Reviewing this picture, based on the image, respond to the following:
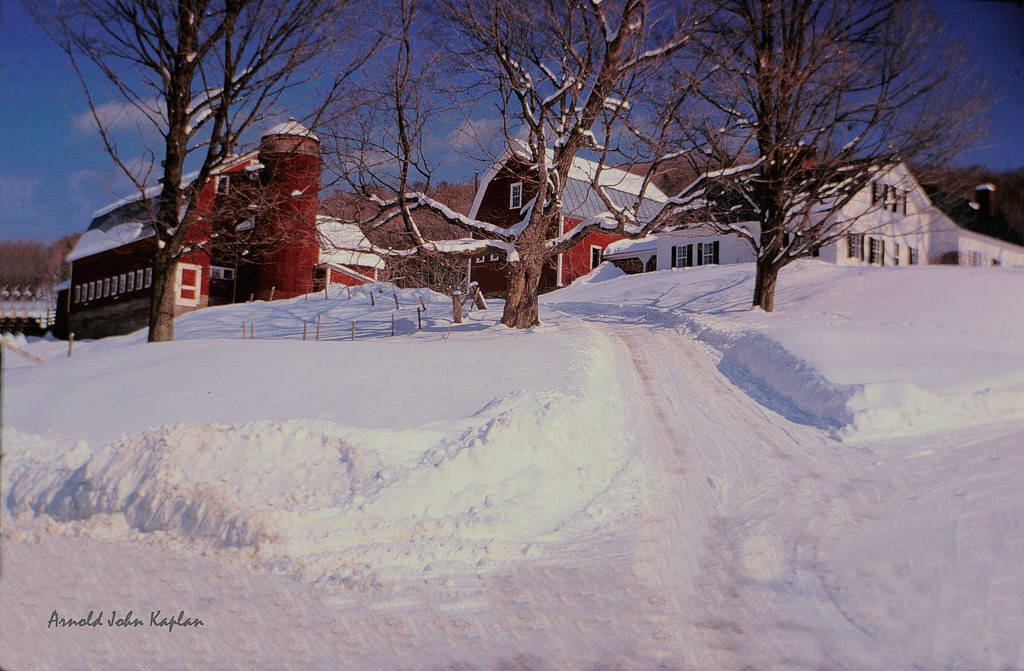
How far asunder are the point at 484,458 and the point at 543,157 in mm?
10319

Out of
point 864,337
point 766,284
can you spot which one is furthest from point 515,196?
point 864,337

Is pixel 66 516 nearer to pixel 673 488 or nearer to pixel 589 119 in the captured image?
pixel 673 488

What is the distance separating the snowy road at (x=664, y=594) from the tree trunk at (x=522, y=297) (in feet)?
32.6

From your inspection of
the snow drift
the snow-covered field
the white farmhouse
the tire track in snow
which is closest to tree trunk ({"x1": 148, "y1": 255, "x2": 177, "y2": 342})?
the snow-covered field

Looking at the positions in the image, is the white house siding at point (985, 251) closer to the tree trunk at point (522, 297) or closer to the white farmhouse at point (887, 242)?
the white farmhouse at point (887, 242)

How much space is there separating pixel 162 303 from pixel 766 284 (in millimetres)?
15888

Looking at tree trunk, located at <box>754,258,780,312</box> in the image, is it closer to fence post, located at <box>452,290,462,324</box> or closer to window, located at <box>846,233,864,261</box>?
fence post, located at <box>452,290,462,324</box>

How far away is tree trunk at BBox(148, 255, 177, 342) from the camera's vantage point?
47.6 feet

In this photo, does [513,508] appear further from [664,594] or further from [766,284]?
[766,284]

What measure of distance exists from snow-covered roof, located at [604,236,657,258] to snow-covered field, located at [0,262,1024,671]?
24176mm

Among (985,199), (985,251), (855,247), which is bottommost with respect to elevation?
(855,247)

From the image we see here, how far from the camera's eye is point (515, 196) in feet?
114

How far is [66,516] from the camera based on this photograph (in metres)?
7.10

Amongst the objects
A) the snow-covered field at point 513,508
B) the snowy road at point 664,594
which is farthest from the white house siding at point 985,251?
the snowy road at point 664,594
